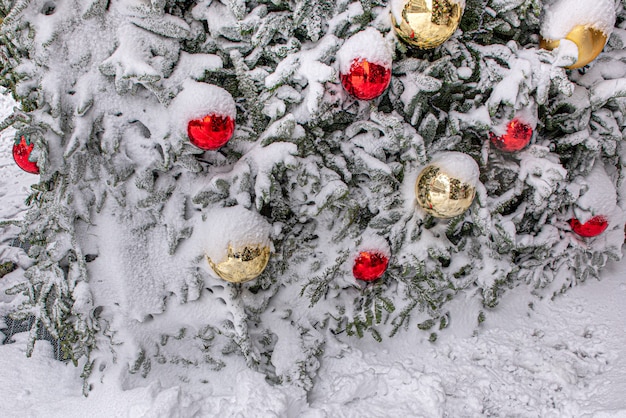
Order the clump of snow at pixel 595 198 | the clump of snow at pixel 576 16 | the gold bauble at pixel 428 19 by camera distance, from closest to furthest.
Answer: the gold bauble at pixel 428 19 → the clump of snow at pixel 576 16 → the clump of snow at pixel 595 198

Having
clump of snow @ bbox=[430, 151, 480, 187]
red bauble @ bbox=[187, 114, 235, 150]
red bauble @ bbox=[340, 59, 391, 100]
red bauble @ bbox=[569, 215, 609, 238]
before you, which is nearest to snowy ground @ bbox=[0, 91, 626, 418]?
red bauble @ bbox=[569, 215, 609, 238]

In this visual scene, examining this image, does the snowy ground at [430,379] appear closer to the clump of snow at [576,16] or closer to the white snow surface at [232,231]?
the white snow surface at [232,231]

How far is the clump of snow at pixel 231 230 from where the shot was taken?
113cm

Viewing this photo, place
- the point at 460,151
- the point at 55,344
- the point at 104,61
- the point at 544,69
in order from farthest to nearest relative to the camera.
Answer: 1. the point at 55,344
2. the point at 460,151
3. the point at 544,69
4. the point at 104,61

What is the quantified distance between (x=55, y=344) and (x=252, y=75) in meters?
0.97

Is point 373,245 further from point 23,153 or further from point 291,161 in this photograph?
point 23,153

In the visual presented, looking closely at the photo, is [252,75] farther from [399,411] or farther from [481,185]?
[399,411]

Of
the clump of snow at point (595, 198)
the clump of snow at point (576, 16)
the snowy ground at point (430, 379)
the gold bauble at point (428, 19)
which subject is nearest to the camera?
the gold bauble at point (428, 19)

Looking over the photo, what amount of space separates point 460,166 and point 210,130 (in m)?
0.55

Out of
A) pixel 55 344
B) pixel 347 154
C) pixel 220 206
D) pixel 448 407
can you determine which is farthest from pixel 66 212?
pixel 448 407

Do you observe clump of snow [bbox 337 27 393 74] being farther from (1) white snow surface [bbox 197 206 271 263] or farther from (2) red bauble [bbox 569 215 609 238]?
(2) red bauble [bbox 569 215 609 238]

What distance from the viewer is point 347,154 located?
3.91 ft

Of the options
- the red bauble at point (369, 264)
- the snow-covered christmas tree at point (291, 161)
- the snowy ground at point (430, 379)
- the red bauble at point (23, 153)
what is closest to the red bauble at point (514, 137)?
the snow-covered christmas tree at point (291, 161)

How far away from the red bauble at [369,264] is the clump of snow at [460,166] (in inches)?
10.6
